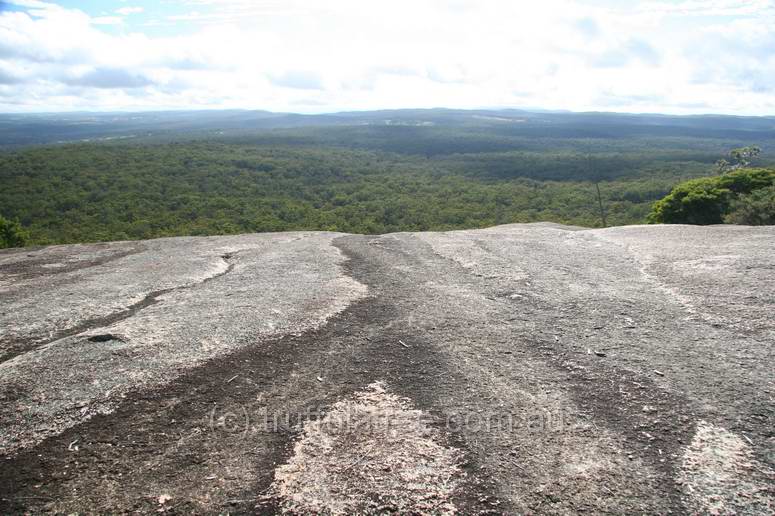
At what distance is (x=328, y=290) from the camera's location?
10539 mm

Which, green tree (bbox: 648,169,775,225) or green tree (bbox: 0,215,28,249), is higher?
green tree (bbox: 648,169,775,225)

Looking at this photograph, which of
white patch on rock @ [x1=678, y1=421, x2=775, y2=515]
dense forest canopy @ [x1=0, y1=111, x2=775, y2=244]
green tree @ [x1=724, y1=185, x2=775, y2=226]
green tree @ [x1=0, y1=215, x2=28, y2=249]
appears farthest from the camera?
dense forest canopy @ [x1=0, y1=111, x2=775, y2=244]

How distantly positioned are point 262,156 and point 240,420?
124758 millimetres

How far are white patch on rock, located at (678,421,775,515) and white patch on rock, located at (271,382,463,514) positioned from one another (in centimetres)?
228

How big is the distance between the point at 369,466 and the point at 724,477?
3537 mm

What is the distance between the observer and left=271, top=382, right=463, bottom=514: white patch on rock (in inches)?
188

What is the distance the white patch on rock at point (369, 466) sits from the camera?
4.78 metres

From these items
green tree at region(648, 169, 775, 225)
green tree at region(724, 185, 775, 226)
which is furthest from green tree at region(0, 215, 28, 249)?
green tree at region(648, 169, 775, 225)

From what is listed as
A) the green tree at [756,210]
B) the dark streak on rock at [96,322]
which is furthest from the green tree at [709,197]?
the dark streak on rock at [96,322]

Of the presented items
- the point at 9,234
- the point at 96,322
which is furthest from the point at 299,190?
the point at 96,322

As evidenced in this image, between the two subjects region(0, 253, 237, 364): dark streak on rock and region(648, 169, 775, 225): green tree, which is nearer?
region(0, 253, 237, 364): dark streak on rock

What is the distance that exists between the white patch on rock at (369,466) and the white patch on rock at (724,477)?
7.49 ft

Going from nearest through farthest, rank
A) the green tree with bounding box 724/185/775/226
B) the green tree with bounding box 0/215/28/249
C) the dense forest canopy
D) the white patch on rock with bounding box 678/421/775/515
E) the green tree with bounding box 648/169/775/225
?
1. the white patch on rock with bounding box 678/421/775/515
2. the green tree with bounding box 724/185/775/226
3. the green tree with bounding box 0/215/28/249
4. the green tree with bounding box 648/169/775/225
5. the dense forest canopy

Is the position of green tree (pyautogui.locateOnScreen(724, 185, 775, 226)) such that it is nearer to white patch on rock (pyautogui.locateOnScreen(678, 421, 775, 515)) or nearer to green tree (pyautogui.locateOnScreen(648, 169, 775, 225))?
green tree (pyautogui.locateOnScreen(648, 169, 775, 225))
